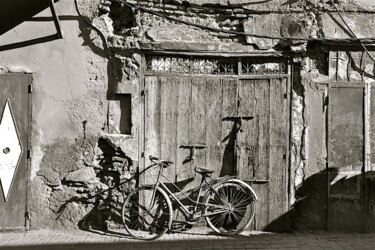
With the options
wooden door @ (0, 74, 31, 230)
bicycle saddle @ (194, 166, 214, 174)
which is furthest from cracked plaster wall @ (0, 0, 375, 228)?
bicycle saddle @ (194, 166, 214, 174)

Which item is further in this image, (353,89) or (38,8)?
(353,89)

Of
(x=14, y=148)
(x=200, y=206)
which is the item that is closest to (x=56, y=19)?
(x=14, y=148)

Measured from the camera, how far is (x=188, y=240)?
6.59 metres

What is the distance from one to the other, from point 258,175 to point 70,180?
9.73ft

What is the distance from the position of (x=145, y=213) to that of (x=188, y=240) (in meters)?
0.78

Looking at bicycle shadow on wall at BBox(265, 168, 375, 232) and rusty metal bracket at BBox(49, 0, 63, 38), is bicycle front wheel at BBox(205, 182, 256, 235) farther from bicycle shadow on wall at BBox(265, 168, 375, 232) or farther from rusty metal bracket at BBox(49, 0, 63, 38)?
rusty metal bracket at BBox(49, 0, 63, 38)

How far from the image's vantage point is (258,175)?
7.08 m

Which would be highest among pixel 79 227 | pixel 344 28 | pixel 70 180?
pixel 344 28

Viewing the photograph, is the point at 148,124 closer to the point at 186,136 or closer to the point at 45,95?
the point at 186,136

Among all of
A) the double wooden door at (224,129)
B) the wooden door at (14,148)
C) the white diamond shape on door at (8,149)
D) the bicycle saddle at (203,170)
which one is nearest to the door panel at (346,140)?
the double wooden door at (224,129)

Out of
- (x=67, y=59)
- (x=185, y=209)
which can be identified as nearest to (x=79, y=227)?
(x=185, y=209)

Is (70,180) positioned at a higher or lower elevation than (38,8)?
lower

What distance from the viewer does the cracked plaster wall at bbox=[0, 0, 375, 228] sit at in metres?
7.02

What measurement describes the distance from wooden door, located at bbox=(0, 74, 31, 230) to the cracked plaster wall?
0.51ft
